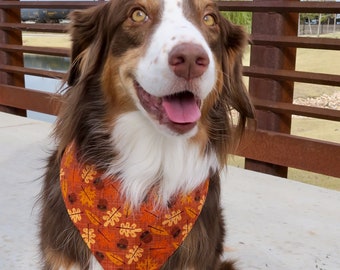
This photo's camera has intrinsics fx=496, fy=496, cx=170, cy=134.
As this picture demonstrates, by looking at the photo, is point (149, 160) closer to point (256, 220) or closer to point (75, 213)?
point (75, 213)

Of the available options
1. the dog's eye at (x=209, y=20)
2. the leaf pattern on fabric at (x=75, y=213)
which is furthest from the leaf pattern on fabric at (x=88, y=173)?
the dog's eye at (x=209, y=20)

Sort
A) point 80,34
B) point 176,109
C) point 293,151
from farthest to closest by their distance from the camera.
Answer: point 293,151 → point 80,34 → point 176,109

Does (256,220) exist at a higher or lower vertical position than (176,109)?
lower

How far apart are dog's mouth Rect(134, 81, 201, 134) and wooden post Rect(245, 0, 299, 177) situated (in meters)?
2.53

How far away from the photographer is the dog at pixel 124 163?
6.48 ft

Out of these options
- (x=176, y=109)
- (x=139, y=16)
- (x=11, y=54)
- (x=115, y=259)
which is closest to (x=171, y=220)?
(x=115, y=259)

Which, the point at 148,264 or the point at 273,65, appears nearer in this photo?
the point at 148,264

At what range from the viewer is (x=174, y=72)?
5.42 feet

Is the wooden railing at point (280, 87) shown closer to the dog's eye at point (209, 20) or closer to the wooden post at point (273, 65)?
the wooden post at point (273, 65)

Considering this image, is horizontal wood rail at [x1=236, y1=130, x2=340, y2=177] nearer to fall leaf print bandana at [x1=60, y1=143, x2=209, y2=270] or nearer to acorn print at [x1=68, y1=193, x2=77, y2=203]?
fall leaf print bandana at [x1=60, y1=143, x2=209, y2=270]

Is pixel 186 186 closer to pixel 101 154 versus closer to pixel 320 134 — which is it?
pixel 101 154

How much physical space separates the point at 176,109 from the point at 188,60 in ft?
0.79

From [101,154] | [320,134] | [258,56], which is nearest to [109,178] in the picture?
[101,154]

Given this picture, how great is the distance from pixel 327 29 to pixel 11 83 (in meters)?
4.02
